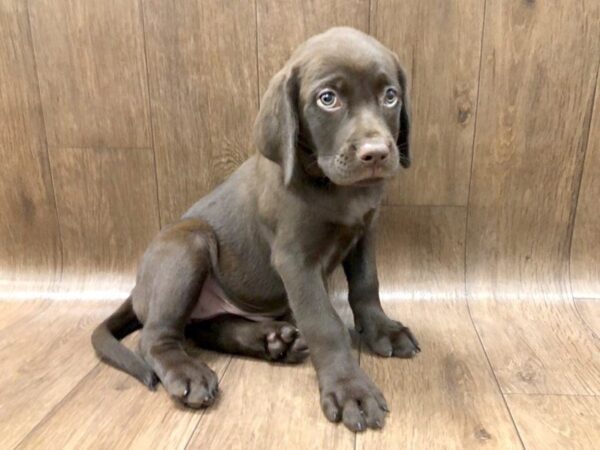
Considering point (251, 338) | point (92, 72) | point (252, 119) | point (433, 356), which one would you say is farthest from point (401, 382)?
point (92, 72)

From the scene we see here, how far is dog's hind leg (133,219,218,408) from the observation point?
153 centimetres

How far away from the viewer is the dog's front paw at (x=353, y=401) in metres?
1.36

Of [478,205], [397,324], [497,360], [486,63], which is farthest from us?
[478,205]

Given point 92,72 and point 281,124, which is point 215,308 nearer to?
point 281,124

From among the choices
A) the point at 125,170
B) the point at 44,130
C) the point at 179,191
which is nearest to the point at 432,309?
the point at 179,191

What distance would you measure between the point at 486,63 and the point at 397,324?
3.14 ft

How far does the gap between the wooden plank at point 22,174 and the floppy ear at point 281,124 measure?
1.04 metres

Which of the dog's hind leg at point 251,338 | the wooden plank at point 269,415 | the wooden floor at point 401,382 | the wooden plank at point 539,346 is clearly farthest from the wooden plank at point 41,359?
the wooden plank at point 539,346

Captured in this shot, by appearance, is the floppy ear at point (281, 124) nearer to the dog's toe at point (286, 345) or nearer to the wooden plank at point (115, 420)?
the dog's toe at point (286, 345)

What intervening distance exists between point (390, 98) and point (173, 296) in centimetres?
86

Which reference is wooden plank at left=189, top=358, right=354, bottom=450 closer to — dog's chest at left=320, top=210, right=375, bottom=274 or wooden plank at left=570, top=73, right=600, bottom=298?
dog's chest at left=320, top=210, right=375, bottom=274

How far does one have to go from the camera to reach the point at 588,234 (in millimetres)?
2068

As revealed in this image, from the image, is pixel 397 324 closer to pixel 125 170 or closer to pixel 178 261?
pixel 178 261

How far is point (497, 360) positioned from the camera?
1.67 meters
